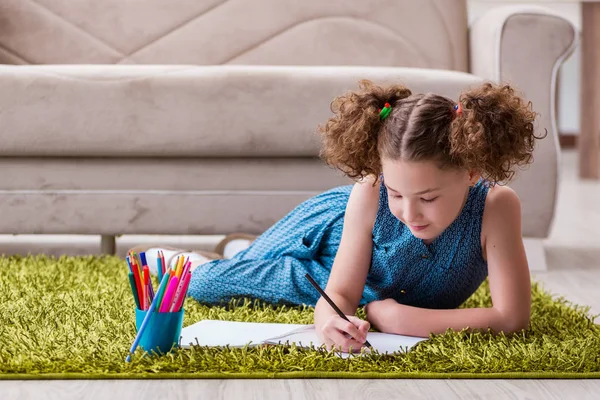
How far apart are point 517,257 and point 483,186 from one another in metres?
0.12

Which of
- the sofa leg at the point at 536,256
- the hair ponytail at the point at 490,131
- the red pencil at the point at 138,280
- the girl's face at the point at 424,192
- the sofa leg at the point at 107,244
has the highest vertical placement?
the hair ponytail at the point at 490,131

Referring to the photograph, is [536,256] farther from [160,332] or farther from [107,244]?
[160,332]

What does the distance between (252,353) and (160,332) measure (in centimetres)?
12

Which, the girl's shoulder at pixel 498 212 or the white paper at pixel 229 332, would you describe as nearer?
the white paper at pixel 229 332

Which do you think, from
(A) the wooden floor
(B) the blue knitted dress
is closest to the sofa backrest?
(B) the blue knitted dress

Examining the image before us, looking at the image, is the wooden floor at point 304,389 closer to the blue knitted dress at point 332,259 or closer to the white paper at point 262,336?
the white paper at point 262,336

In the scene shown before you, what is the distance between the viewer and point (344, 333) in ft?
3.76

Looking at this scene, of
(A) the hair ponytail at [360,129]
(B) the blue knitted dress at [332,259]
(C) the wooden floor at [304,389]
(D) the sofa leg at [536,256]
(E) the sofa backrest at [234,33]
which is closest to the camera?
(C) the wooden floor at [304,389]

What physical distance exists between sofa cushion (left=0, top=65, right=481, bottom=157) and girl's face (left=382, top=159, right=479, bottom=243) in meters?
0.82

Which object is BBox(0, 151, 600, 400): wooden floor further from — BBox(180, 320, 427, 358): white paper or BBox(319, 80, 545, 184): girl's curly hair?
BBox(319, 80, 545, 184): girl's curly hair

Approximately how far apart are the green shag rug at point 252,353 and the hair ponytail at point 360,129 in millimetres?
271

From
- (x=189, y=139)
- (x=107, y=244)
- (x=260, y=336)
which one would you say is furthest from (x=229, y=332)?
(x=107, y=244)

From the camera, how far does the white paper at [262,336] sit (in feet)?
3.84

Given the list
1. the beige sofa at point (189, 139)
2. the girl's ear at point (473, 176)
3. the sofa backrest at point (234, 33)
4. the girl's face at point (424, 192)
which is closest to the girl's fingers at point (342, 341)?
the girl's face at point (424, 192)
